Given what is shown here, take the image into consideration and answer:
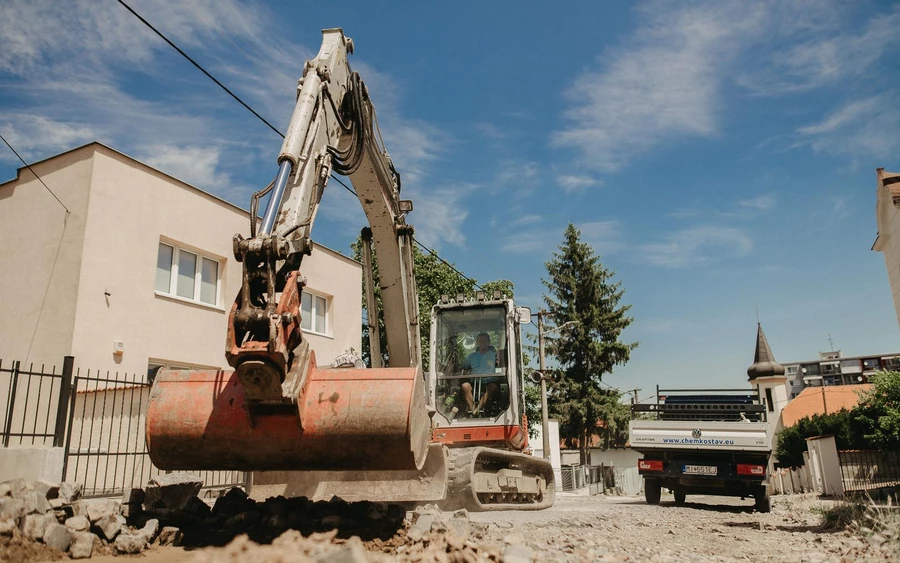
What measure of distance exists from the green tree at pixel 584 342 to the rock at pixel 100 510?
3158 centimetres

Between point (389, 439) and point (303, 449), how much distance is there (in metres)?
0.64

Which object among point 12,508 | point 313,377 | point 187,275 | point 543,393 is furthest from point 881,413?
point 12,508

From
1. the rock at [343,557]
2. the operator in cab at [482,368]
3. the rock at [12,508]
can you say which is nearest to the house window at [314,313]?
the operator in cab at [482,368]

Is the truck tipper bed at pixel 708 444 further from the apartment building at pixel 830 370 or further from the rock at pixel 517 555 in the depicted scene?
the apartment building at pixel 830 370

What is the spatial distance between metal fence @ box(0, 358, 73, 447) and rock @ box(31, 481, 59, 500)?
5.62ft

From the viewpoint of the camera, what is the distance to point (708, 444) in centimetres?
1217

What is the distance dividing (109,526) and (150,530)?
0.29 m

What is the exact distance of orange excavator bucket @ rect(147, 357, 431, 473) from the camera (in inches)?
198

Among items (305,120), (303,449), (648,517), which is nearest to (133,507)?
(303,449)

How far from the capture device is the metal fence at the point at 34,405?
7.22 metres

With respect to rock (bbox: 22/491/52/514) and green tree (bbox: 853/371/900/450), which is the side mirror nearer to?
rock (bbox: 22/491/52/514)

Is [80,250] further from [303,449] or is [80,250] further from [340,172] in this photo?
[303,449]

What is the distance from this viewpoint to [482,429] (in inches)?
384

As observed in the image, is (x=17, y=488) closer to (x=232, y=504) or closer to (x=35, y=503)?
(x=35, y=503)
